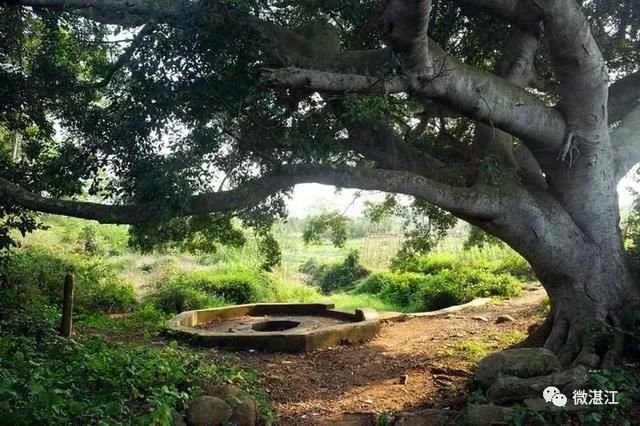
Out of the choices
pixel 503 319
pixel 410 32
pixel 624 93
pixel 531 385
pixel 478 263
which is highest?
pixel 624 93

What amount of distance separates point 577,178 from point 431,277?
40.7 ft

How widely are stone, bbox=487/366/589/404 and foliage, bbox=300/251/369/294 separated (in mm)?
18481

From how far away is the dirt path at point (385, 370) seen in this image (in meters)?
6.68

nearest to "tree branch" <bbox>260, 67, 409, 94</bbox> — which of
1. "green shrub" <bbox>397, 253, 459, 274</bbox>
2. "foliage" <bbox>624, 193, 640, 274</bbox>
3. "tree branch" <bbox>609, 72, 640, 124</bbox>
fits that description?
"foliage" <bbox>624, 193, 640, 274</bbox>

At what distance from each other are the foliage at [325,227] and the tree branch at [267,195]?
376 centimetres

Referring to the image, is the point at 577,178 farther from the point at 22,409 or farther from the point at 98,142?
the point at 22,409

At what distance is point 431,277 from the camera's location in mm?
19312

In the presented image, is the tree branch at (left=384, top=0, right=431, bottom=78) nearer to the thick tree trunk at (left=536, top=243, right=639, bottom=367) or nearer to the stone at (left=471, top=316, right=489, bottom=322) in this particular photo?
the thick tree trunk at (left=536, top=243, right=639, bottom=367)

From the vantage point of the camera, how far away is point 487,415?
4.89m

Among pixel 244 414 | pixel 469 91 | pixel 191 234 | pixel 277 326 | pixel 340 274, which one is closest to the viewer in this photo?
pixel 244 414

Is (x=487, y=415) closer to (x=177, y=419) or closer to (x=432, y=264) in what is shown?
(x=177, y=419)

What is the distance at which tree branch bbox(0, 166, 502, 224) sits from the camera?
18.7 ft

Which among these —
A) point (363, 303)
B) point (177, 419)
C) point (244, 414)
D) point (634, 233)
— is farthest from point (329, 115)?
point (363, 303)

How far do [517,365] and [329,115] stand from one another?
3.87m
